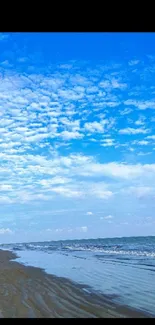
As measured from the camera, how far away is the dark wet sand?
5.86 m

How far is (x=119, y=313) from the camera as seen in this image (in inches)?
238

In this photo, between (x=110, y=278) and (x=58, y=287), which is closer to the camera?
(x=58, y=287)

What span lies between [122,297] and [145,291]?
1033 mm

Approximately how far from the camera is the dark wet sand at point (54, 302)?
586 centimetres

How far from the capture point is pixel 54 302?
22.8 ft

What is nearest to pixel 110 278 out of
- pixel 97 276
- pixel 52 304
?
pixel 97 276
